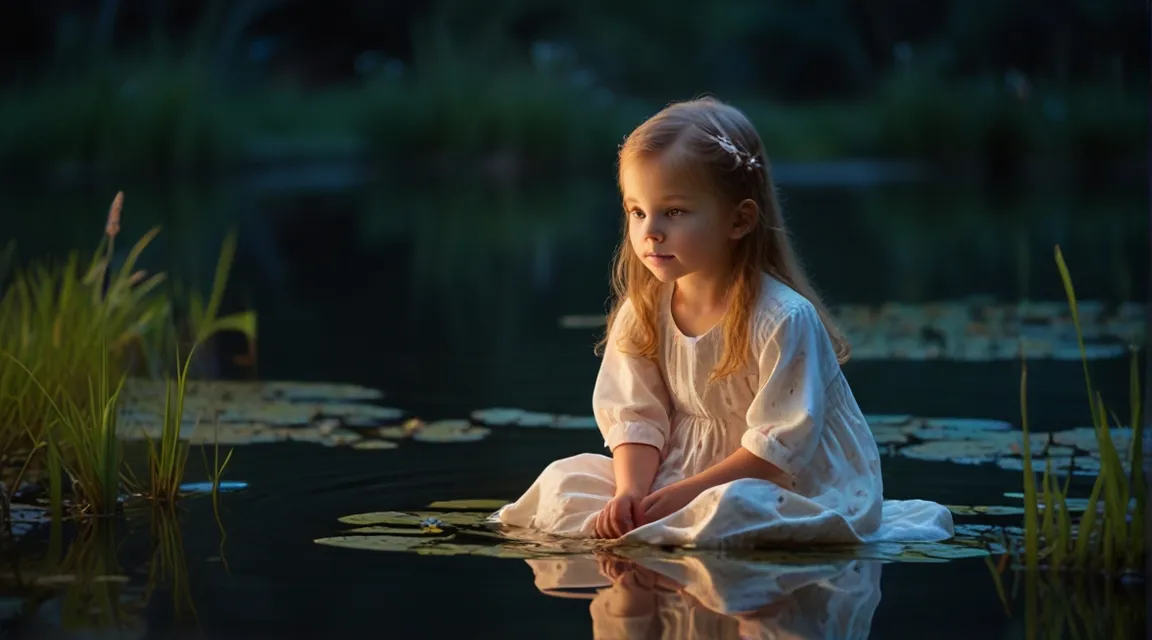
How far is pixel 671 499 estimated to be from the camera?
303 centimetres

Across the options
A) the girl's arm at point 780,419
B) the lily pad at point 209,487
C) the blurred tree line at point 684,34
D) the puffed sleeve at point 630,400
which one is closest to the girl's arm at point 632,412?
the puffed sleeve at point 630,400

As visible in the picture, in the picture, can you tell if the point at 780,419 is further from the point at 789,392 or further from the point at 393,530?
the point at 393,530

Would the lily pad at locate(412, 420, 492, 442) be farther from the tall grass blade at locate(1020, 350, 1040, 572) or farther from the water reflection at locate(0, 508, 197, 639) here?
the tall grass blade at locate(1020, 350, 1040, 572)

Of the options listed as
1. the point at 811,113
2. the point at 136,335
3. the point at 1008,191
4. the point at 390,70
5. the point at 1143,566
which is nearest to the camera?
the point at 1143,566

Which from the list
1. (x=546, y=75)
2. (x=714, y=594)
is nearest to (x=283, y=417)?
(x=714, y=594)

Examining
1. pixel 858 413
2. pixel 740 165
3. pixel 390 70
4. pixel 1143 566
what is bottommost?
pixel 1143 566

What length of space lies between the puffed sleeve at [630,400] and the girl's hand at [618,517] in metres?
0.15

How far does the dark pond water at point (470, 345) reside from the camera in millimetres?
2639

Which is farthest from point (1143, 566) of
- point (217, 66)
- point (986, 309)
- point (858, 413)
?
point (217, 66)

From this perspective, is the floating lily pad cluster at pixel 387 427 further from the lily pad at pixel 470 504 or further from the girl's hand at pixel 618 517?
the girl's hand at pixel 618 517

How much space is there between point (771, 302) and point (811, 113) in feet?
61.7

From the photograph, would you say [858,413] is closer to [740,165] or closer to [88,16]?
[740,165]

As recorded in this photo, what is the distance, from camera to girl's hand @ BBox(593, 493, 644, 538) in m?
3.03

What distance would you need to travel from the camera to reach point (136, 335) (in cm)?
491
